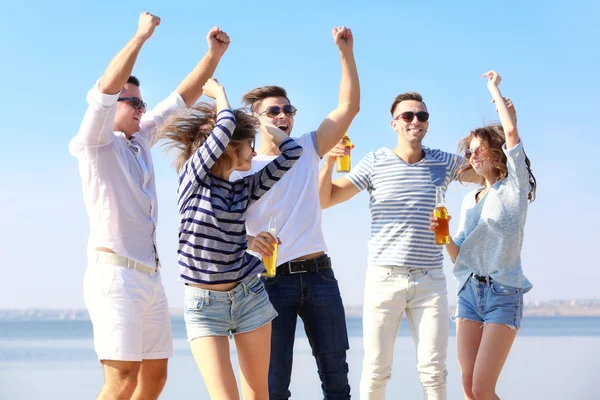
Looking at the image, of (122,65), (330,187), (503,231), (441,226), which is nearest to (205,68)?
(122,65)

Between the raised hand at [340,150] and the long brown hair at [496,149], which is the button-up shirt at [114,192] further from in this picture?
the long brown hair at [496,149]

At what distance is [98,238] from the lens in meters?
4.43

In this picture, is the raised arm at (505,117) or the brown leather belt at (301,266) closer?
the brown leather belt at (301,266)

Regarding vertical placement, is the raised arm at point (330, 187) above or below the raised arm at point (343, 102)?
below

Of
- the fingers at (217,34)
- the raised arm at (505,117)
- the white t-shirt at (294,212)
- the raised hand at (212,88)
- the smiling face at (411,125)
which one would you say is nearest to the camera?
the raised hand at (212,88)

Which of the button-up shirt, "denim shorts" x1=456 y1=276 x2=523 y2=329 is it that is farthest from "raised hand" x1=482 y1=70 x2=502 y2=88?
the button-up shirt

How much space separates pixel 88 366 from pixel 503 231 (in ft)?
43.9

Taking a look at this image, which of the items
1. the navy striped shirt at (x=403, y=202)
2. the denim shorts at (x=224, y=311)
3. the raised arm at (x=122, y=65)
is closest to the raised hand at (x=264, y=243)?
the denim shorts at (x=224, y=311)

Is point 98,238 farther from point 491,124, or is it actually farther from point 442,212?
point 491,124

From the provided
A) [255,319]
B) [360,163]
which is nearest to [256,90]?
[360,163]

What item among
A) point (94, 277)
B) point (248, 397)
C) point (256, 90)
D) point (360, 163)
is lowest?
point (248, 397)

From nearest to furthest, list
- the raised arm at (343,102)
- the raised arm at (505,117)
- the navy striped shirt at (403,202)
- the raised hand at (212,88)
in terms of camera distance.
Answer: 1. the raised hand at (212,88)
2. the raised arm at (343,102)
3. the raised arm at (505,117)
4. the navy striped shirt at (403,202)

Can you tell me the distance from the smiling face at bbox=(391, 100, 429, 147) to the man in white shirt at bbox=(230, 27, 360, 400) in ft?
2.59

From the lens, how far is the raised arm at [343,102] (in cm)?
516
